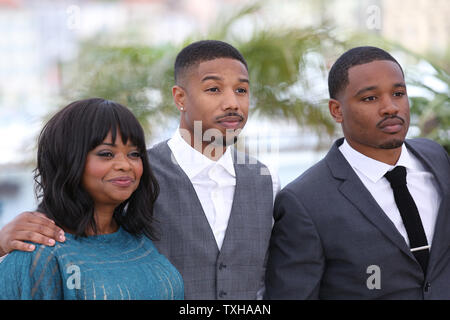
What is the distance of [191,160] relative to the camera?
230 centimetres

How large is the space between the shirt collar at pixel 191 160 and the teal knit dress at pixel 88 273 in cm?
44

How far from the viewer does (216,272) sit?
83.7 inches

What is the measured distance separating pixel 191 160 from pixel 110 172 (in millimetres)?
462

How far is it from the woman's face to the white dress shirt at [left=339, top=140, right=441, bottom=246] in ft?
3.08

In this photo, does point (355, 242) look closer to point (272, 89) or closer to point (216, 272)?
point (216, 272)

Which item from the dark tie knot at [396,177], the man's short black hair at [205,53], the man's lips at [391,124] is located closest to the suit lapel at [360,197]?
the dark tie knot at [396,177]

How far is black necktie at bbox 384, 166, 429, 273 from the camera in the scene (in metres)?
2.10

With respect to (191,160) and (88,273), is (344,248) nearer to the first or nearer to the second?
(191,160)

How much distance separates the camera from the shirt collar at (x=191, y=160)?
2.29 metres

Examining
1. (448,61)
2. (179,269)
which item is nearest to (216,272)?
(179,269)

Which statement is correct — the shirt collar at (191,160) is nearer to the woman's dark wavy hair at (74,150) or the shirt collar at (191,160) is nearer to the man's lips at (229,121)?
the man's lips at (229,121)

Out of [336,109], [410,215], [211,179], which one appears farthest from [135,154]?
[410,215]
